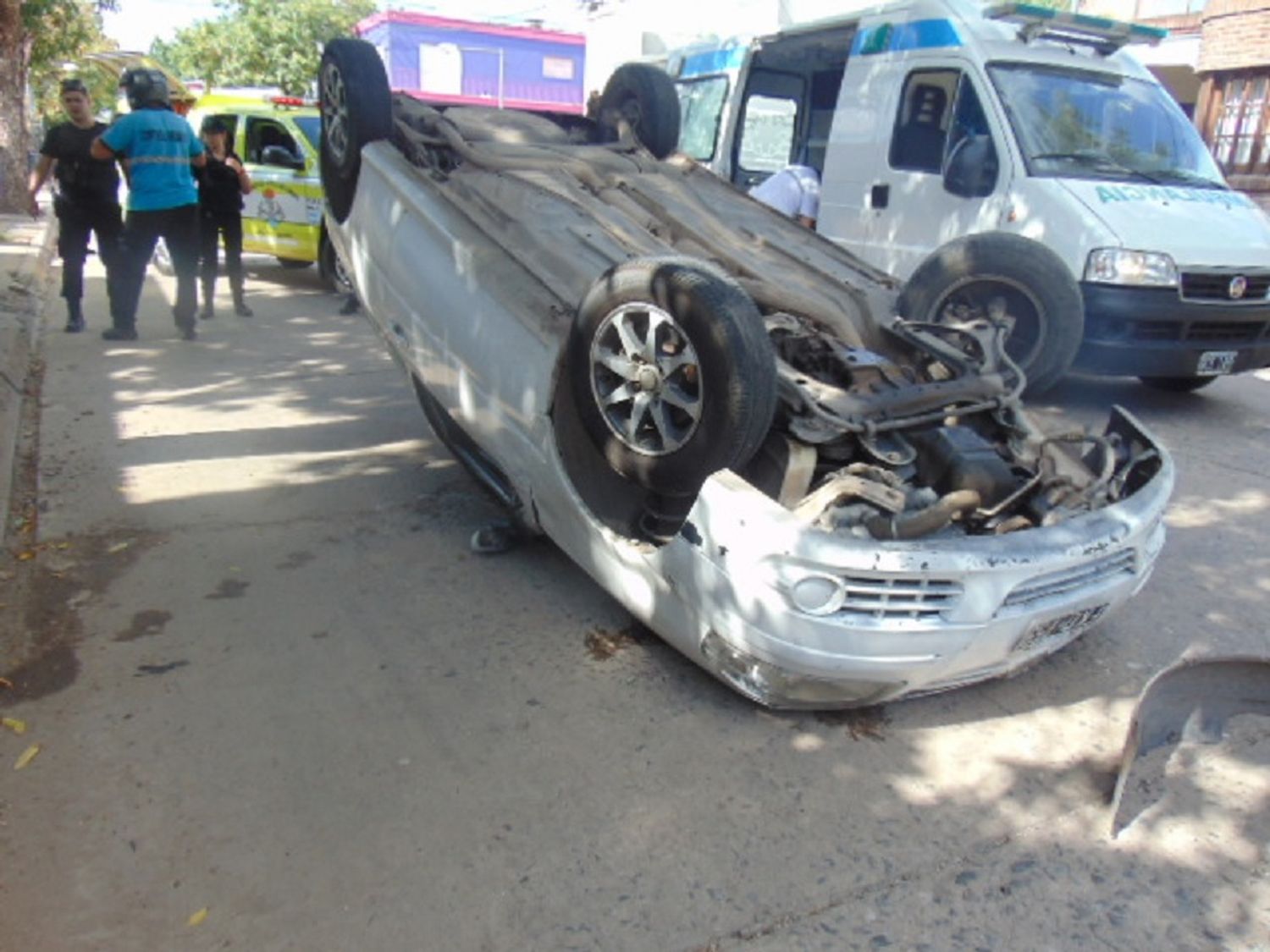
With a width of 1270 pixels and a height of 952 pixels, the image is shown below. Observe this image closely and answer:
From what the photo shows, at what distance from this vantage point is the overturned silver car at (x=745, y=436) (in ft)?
9.00

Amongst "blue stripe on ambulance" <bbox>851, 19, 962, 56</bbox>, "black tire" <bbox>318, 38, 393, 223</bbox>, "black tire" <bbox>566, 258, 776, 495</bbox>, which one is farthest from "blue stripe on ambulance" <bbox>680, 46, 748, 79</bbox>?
"black tire" <bbox>566, 258, 776, 495</bbox>

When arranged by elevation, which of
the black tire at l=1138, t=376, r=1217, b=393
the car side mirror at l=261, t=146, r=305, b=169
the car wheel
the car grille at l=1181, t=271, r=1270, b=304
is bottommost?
the black tire at l=1138, t=376, r=1217, b=393

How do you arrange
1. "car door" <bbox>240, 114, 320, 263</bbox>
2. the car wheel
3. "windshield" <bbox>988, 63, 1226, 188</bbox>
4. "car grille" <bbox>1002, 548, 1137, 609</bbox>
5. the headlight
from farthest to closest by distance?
the car wheel → "car door" <bbox>240, 114, 320, 263</bbox> → "windshield" <bbox>988, 63, 1226, 188</bbox> → the headlight → "car grille" <bbox>1002, 548, 1137, 609</bbox>

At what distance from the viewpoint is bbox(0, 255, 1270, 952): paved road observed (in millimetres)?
2309

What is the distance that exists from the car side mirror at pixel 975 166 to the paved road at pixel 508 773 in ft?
9.89

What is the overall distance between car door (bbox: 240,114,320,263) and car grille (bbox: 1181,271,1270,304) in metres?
7.71

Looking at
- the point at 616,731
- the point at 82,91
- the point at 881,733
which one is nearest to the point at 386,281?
the point at 616,731

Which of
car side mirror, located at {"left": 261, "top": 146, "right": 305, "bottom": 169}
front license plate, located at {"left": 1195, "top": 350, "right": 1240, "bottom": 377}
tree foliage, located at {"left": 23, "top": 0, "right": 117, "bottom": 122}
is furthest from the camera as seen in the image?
tree foliage, located at {"left": 23, "top": 0, "right": 117, "bottom": 122}

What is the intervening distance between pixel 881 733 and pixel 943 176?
4.86 meters

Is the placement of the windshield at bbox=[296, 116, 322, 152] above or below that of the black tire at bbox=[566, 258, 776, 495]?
above

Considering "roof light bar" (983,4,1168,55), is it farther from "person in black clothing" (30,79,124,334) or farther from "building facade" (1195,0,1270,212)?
"building facade" (1195,0,1270,212)

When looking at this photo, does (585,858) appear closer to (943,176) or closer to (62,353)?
(943,176)

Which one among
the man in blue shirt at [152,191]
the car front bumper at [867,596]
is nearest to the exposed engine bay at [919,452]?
the car front bumper at [867,596]

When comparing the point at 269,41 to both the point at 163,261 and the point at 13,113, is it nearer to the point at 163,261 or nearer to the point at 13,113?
the point at 13,113
